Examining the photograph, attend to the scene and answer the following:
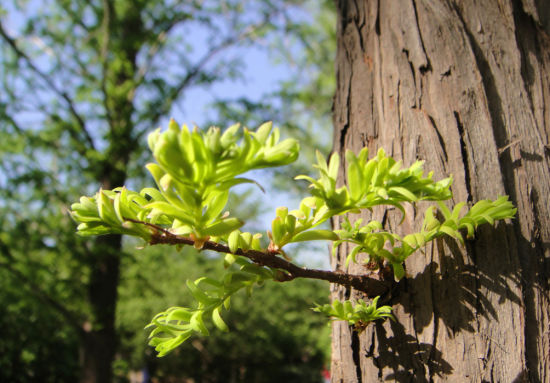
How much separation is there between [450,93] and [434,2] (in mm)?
268

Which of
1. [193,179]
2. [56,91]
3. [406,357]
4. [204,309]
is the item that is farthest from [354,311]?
Answer: [56,91]

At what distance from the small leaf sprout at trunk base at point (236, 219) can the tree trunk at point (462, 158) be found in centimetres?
8

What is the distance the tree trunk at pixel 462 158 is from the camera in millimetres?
739

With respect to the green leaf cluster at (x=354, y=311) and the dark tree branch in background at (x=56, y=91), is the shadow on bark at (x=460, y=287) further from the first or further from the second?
the dark tree branch in background at (x=56, y=91)

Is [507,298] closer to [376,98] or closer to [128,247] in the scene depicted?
[376,98]

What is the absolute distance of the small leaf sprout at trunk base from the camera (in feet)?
1.61

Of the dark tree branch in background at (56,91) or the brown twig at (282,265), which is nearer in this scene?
the brown twig at (282,265)

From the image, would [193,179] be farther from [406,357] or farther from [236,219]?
[406,357]

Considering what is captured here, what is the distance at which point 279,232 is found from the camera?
0.63 m

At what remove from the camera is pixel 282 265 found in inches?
25.4

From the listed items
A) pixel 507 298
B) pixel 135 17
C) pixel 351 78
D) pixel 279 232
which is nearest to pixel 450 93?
pixel 351 78

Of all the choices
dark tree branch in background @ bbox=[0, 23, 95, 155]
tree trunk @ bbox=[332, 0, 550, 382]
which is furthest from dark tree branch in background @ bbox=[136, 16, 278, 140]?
tree trunk @ bbox=[332, 0, 550, 382]

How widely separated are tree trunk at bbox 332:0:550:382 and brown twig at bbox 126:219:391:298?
0.21 ft

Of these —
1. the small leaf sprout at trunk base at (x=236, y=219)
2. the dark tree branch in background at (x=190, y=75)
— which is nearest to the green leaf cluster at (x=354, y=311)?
the small leaf sprout at trunk base at (x=236, y=219)
